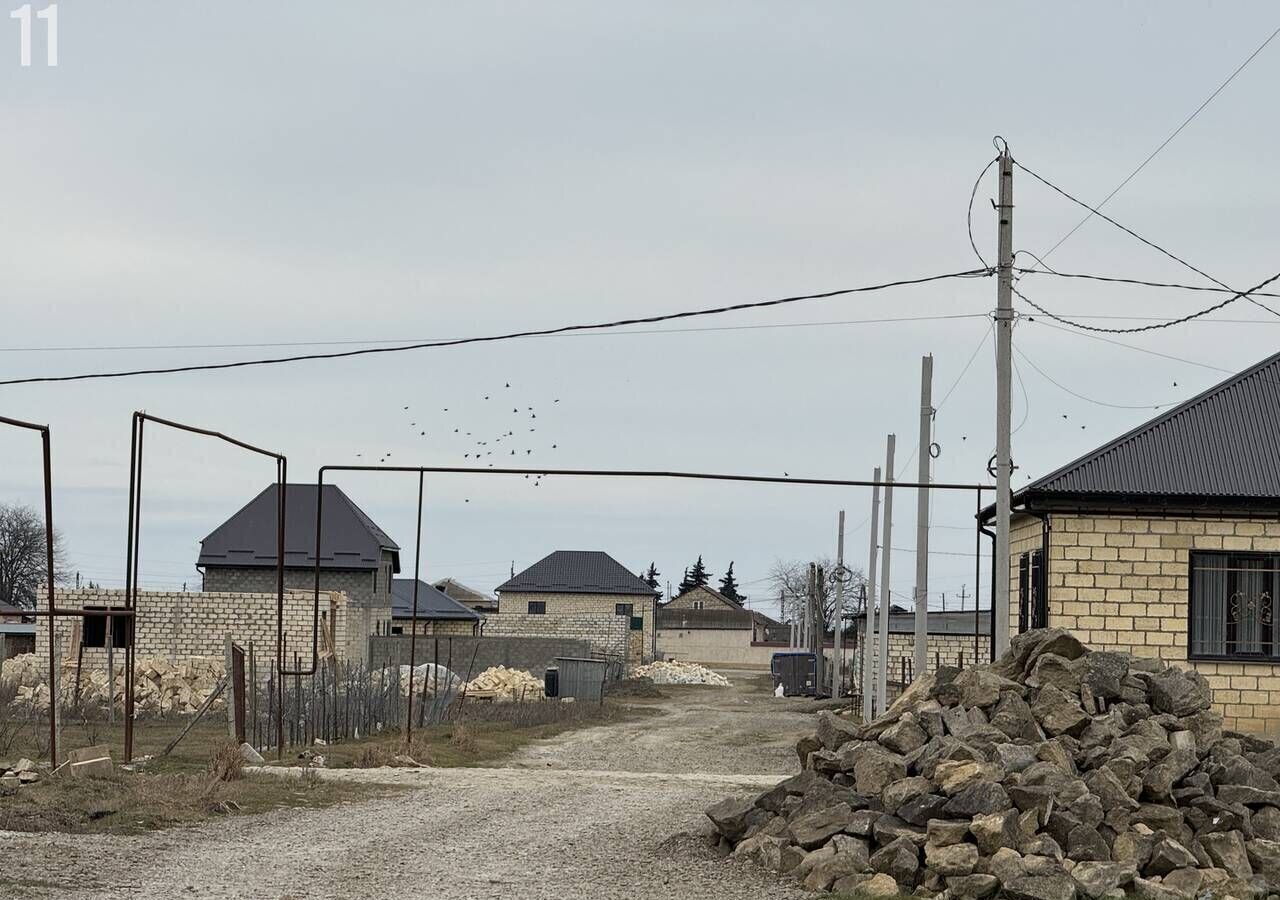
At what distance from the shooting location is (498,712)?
97.3ft

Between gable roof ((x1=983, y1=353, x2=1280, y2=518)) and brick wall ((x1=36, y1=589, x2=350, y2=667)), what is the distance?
22.3 metres

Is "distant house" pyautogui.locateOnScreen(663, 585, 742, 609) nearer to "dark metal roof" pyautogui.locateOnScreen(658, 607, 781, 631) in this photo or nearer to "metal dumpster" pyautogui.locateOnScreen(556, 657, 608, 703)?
"dark metal roof" pyautogui.locateOnScreen(658, 607, 781, 631)

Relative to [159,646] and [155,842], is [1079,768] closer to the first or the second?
→ [155,842]

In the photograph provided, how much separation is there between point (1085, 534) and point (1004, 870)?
10239mm

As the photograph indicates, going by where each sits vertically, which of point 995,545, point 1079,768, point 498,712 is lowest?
point 498,712

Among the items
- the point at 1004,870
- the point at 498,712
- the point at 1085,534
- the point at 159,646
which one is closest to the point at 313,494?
the point at 159,646

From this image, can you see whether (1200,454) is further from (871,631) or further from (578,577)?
(578,577)

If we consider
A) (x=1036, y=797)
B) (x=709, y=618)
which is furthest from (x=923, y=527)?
(x=709, y=618)

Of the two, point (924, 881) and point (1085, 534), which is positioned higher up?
point (1085, 534)

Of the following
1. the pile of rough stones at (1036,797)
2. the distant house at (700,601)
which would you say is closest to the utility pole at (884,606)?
the pile of rough stones at (1036,797)

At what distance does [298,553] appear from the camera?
47594 mm

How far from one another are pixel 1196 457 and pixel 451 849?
12522mm

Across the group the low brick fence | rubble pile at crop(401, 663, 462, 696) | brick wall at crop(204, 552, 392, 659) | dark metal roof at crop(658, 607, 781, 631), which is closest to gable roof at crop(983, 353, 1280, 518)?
rubble pile at crop(401, 663, 462, 696)

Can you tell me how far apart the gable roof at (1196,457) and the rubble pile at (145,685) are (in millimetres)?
16568
